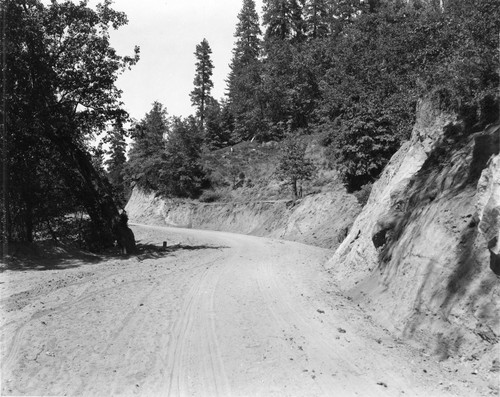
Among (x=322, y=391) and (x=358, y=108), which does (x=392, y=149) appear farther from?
(x=322, y=391)

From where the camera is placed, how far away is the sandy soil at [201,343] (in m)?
4.78

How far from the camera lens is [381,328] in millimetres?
6641

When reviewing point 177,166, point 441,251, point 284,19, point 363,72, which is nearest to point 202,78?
point 284,19

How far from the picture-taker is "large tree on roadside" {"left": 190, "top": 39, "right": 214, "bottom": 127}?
73500mm

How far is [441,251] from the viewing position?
20.5 ft

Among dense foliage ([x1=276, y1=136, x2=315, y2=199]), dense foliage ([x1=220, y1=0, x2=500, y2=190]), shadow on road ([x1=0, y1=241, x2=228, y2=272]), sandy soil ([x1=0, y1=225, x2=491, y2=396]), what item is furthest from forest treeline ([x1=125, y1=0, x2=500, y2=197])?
shadow on road ([x1=0, y1=241, x2=228, y2=272])

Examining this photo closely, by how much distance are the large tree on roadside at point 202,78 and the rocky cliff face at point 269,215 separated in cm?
2931

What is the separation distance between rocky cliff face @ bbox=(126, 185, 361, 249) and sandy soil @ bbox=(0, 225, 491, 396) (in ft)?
36.8

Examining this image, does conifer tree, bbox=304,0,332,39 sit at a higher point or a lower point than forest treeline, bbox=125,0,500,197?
Result: higher

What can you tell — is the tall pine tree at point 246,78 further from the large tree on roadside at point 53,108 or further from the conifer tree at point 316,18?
the large tree on roadside at point 53,108

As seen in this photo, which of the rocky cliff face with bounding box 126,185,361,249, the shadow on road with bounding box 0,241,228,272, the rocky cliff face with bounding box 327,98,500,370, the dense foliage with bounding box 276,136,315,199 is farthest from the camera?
the dense foliage with bounding box 276,136,315,199

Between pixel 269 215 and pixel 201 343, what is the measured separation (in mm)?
25877

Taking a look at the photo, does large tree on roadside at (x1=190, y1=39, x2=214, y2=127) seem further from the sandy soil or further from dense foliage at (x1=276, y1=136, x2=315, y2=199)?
the sandy soil

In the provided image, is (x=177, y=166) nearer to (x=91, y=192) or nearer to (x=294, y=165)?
(x=294, y=165)
